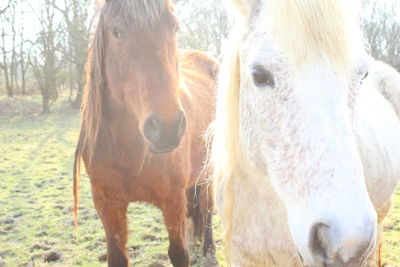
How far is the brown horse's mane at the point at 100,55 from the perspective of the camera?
7.77 ft

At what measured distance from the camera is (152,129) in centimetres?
217

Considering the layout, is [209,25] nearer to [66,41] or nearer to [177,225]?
[66,41]

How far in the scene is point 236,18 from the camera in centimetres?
179

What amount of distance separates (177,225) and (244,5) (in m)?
1.75

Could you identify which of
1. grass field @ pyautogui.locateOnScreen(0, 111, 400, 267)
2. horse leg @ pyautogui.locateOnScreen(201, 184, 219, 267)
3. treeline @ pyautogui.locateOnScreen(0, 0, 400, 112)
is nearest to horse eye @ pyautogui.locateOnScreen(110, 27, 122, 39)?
horse leg @ pyautogui.locateOnScreen(201, 184, 219, 267)

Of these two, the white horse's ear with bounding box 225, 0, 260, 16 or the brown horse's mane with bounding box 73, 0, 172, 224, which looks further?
the brown horse's mane with bounding box 73, 0, 172, 224

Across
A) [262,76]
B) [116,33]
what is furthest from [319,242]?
[116,33]

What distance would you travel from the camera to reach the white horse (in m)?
1.10

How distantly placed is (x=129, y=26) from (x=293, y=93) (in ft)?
4.79

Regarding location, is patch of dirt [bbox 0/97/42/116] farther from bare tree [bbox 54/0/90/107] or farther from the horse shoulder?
the horse shoulder

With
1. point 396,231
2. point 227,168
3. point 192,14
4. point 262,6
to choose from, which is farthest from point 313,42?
point 192,14

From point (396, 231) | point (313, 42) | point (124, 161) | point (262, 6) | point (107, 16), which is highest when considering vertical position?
point (107, 16)

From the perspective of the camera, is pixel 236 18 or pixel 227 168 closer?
pixel 236 18

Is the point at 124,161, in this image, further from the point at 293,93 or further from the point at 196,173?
the point at 293,93
